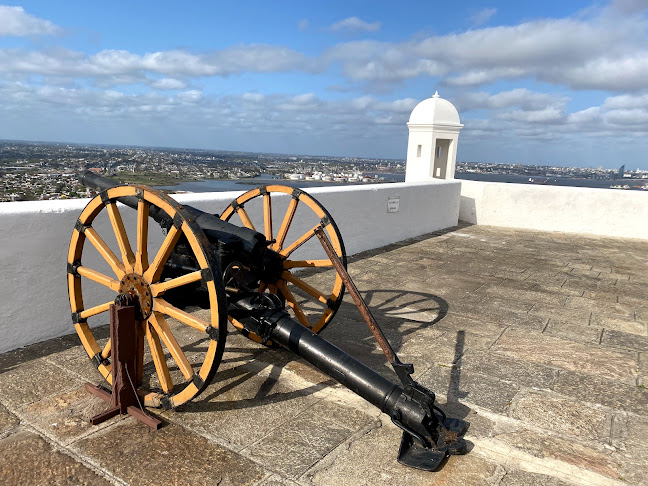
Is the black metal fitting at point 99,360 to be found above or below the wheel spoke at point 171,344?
below

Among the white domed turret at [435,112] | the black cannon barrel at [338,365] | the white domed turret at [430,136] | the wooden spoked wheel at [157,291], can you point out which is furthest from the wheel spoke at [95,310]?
the white domed turret at [435,112]

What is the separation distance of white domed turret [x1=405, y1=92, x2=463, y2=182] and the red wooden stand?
975 centimetres

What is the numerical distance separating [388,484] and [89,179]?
Answer: 2.76m

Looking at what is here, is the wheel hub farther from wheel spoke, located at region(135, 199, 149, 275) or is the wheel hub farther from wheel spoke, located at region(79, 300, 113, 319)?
wheel spoke, located at region(79, 300, 113, 319)

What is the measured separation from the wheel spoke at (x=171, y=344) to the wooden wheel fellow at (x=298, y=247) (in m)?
0.62

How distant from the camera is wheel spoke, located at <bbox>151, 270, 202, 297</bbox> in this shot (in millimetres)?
2553

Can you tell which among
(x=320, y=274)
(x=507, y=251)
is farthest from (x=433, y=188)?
(x=320, y=274)

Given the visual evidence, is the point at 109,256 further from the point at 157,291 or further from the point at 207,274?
the point at 207,274

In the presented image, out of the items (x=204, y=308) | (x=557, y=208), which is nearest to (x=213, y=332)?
(x=204, y=308)

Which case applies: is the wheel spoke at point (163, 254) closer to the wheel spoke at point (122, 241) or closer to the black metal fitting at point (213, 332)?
the wheel spoke at point (122, 241)

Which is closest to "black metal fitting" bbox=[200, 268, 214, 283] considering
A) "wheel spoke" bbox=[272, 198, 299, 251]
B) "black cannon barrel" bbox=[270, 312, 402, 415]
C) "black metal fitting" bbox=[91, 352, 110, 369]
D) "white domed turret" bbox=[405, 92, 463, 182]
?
"black cannon barrel" bbox=[270, 312, 402, 415]

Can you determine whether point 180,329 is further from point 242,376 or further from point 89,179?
point 89,179

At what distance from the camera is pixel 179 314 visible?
2613mm

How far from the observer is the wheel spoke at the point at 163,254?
103 inches
